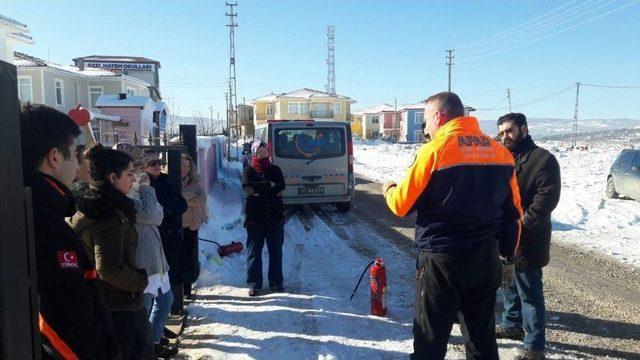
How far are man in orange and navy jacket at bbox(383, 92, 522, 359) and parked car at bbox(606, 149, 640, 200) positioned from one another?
12074 millimetres

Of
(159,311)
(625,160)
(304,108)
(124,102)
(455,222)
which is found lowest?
(159,311)

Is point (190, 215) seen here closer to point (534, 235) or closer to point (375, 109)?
point (534, 235)

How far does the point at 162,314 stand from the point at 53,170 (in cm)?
255

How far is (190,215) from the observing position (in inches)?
210

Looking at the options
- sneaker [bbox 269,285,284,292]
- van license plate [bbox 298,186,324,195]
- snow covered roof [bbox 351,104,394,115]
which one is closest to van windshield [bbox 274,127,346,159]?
van license plate [bbox 298,186,324,195]

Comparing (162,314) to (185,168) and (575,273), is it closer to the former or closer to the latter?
(185,168)

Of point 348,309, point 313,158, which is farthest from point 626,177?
point 348,309

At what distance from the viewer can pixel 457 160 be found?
9.22 ft

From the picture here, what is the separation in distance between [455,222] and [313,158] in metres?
7.91

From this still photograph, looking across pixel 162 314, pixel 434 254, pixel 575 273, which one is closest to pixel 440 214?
pixel 434 254

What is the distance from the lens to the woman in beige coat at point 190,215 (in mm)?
5301

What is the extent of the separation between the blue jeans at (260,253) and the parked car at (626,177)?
1130 centimetres

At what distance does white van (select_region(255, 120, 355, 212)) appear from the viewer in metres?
10.6

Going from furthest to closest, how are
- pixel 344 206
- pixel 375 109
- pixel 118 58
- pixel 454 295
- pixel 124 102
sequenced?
pixel 375 109
pixel 118 58
pixel 124 102
pixel 344 206
pixel 454 295
